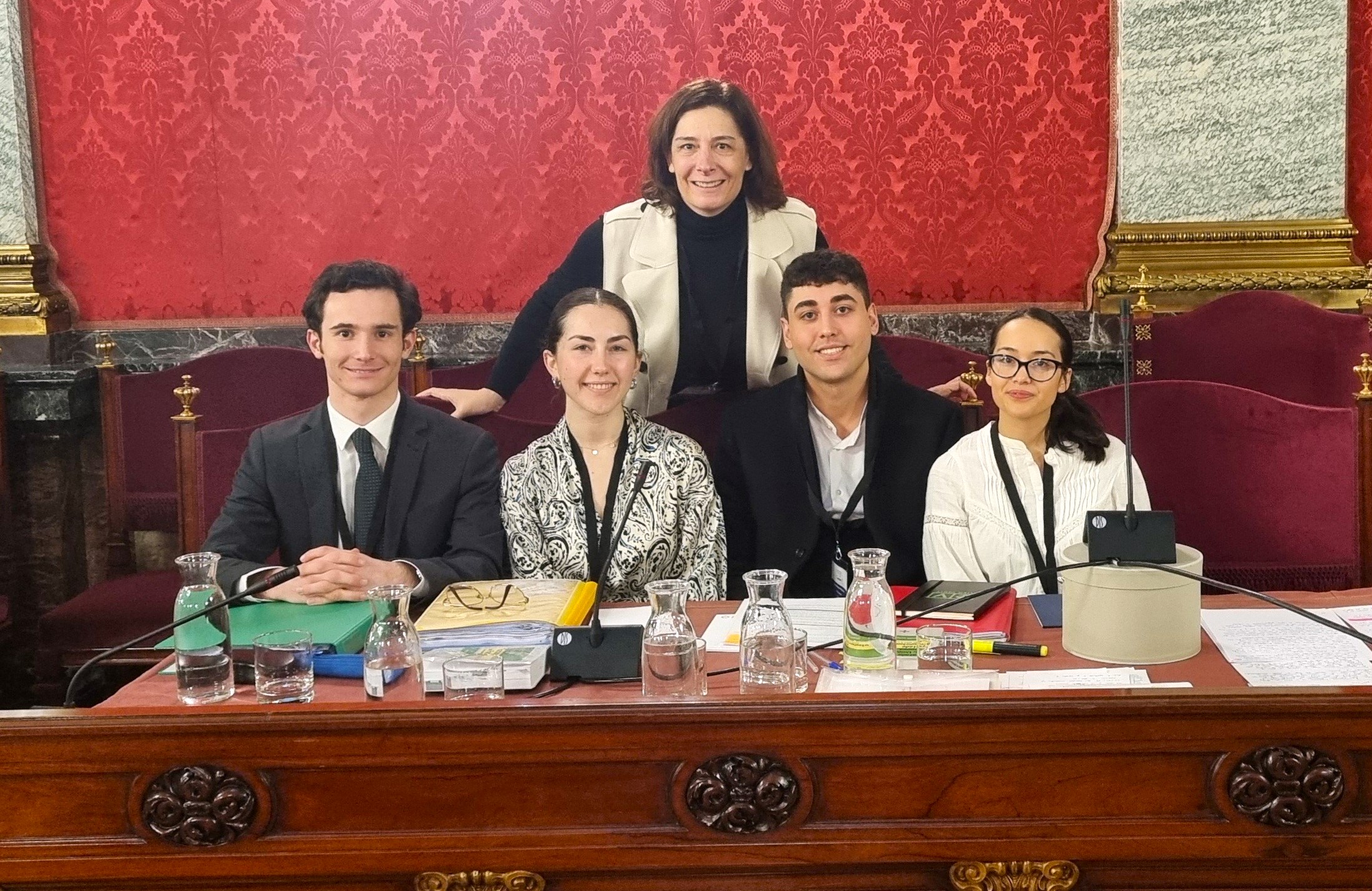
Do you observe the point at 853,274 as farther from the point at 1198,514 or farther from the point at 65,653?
the point at 65,653

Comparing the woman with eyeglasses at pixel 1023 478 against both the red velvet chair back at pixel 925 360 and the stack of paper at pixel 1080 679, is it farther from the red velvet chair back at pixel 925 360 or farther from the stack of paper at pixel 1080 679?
the red velvet chair back at pixel 925 360

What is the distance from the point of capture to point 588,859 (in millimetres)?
1564

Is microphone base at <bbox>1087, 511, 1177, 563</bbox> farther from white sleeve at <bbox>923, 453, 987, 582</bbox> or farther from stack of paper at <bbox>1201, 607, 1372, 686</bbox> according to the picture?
white sleeve at <bbox>923, 453, 987, 582</bbox>

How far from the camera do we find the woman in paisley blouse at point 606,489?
2.59 meters

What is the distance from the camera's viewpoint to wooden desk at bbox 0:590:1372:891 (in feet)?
5.06

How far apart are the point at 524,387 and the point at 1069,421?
7.12 feet

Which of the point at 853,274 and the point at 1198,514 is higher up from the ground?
the point at 853,274

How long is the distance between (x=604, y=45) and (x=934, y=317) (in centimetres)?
153

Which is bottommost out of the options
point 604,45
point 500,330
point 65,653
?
point 65,653

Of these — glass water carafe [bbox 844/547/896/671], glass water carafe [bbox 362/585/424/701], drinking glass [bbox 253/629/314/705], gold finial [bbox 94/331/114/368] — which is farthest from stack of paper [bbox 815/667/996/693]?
gold finial [bbox 94/331/114/368]

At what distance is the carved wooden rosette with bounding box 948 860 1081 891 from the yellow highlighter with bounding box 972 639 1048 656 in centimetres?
43

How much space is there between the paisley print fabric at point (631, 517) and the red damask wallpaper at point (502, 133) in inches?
91.3

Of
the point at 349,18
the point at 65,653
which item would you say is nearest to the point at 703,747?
the point at 65,653

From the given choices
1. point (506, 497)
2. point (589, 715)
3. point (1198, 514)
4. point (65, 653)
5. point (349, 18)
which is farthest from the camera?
point (349, 18)
